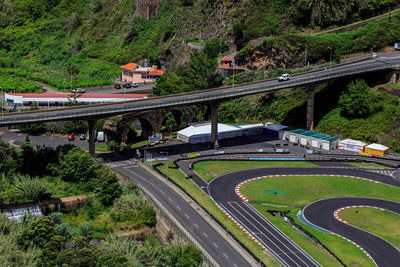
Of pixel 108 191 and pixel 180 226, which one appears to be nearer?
pixel 180 226

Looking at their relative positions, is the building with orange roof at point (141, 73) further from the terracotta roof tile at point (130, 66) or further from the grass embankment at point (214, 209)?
the grass embankment at point (214, 209)

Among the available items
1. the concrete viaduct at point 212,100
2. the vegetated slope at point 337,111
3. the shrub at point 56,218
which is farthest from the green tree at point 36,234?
the vegetated slope at point 337,111

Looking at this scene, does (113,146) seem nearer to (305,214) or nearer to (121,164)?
(121,164)

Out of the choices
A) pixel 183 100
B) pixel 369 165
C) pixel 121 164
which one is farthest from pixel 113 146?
pixel 369 165

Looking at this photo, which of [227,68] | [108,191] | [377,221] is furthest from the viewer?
[227,68]

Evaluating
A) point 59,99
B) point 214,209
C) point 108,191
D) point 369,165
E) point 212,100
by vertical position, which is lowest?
point 214,209

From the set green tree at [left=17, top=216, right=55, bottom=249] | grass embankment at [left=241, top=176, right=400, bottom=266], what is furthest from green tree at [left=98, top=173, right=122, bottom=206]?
grass embankment at [left=241, top=176, right=400, bottom=266]

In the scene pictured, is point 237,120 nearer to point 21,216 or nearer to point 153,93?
point 153,93

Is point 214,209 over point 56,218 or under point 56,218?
over
